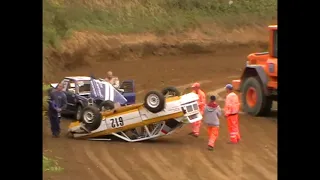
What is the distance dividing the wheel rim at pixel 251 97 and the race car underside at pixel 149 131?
362 centimetres

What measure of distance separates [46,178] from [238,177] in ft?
10.8

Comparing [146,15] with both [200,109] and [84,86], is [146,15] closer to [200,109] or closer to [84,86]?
[84,86]

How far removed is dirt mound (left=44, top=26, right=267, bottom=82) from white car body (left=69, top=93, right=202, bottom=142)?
39.1 ft

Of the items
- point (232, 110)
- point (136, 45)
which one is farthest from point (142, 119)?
point (136, 45)

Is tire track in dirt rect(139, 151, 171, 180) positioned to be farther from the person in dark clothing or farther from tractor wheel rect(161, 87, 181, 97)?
the person in dark clothing

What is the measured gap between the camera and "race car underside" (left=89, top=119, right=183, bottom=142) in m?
12.8

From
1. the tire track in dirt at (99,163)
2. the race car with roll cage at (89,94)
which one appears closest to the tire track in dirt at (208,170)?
the tire track in dirt at (99,163)

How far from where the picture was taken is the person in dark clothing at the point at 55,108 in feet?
42.6

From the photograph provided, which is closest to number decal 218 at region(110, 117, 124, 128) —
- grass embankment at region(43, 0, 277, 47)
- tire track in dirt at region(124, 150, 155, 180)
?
tire track in dirt at region(124, 150, 155, 180)
